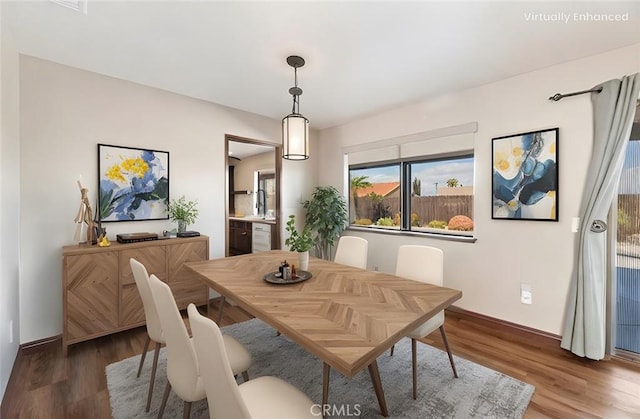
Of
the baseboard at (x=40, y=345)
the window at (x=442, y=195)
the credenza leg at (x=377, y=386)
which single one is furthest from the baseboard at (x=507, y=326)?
the baseboard at (x=40, y=345)

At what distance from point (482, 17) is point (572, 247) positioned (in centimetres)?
204

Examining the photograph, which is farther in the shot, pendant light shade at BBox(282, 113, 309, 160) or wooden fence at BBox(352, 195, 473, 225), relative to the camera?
wooden fence at BBox(352, 195, 473, 225)

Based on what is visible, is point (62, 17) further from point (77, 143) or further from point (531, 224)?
point (531, 224)

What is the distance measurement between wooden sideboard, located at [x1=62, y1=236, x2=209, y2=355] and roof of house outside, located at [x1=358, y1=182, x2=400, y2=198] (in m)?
2.59

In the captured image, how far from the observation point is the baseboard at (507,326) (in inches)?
99.3

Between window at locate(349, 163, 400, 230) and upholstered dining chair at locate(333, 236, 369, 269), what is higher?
window at locate(349, 163, 400, 230)

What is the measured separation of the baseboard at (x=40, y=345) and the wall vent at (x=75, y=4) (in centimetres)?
267

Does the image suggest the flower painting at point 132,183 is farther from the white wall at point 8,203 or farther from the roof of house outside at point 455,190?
the roof of house outside at point 455,190

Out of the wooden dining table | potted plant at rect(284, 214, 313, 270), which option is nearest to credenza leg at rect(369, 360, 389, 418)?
the wooden dining table

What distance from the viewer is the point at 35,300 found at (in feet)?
8.01

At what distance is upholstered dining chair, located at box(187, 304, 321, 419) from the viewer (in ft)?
2.88

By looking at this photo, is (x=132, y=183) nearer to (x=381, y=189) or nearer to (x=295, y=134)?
(x=295, y=134)

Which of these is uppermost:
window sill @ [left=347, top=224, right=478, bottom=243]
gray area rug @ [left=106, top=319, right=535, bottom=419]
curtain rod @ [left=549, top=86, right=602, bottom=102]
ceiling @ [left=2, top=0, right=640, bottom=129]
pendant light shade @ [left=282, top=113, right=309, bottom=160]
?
ceiling @ [left=2, top=0, right=640, bottom=129]

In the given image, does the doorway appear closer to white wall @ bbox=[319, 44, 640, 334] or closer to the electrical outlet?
white wall @ bbox=[319, 44, 640, 334]
